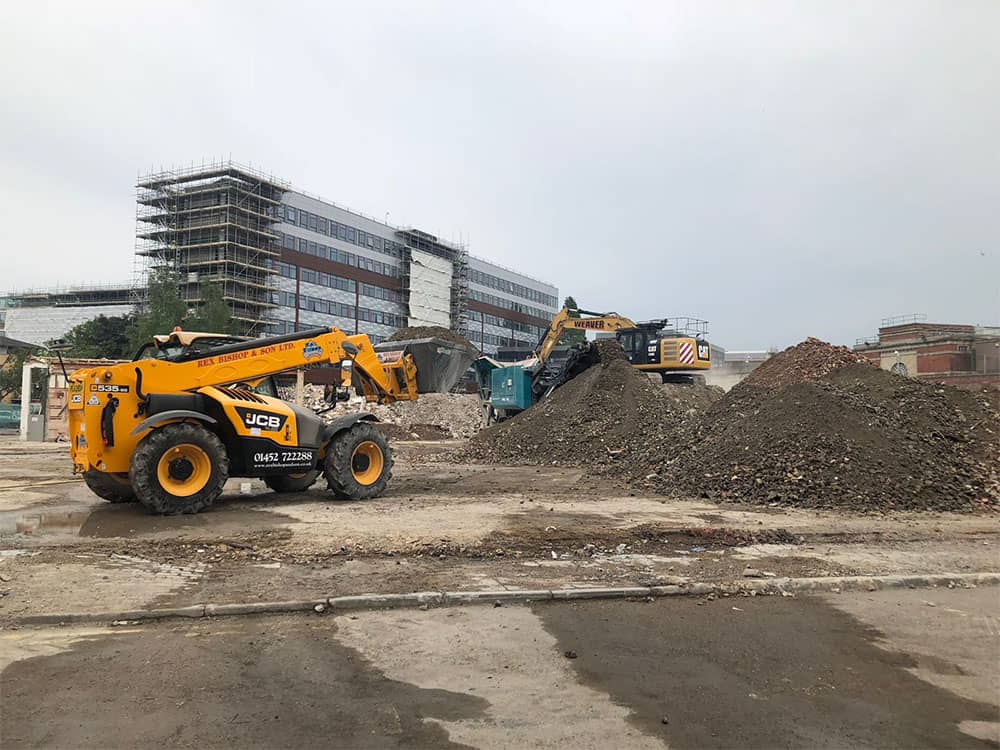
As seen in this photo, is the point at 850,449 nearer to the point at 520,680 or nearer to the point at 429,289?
the point at 520,680

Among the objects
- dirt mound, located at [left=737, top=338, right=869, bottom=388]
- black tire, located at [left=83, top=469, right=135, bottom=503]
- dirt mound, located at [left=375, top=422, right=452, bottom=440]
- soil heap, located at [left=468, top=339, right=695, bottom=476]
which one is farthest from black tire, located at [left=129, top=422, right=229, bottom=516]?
dirt mound, located at [left=375, top=422, right=452, bottom=440]

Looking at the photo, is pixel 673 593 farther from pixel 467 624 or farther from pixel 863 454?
pixel 863 454

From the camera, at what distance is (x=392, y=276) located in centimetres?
8538

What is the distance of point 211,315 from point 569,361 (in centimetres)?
3720

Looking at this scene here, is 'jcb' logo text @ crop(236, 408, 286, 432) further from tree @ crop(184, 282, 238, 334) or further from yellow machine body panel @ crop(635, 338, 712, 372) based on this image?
tree @ crop(184, 282, 238, 334)

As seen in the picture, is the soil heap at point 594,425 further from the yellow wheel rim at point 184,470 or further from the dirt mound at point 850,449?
the yellow wheel rim at point 184,470

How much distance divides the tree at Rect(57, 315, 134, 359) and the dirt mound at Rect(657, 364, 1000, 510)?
174 feet

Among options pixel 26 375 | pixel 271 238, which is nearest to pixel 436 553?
pixel 26 375

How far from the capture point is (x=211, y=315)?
52.3 m

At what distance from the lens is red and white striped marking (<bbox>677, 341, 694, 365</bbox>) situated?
27828 millimetres

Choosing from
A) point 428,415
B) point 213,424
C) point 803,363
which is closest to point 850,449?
point 803,363

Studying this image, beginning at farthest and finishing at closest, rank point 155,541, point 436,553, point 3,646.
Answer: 1. point 155,541
2. point 436,553
3. point 3,646

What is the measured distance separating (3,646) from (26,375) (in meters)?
30.6

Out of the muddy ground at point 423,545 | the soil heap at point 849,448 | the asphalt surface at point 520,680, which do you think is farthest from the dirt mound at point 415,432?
the asphalt surface at point 520,680
